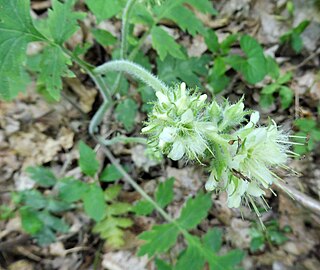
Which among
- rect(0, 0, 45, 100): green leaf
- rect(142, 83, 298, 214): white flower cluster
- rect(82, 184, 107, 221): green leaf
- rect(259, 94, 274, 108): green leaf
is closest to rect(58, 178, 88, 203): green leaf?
rect(82, 184, 107, 221): green leaf

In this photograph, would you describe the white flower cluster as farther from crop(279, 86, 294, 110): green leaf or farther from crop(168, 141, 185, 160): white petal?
crop(279, 86, 294, 110): green leaf

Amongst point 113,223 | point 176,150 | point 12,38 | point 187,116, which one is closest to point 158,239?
point 113,223

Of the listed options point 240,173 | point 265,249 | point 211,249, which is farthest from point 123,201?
point 240,173

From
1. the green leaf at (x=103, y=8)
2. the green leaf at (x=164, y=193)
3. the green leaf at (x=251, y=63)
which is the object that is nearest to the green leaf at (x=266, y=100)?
the green leaf at (x=251, y=63)

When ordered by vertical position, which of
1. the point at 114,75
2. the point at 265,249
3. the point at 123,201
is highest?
the point at 114,75

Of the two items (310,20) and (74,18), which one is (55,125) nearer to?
(74,18)
